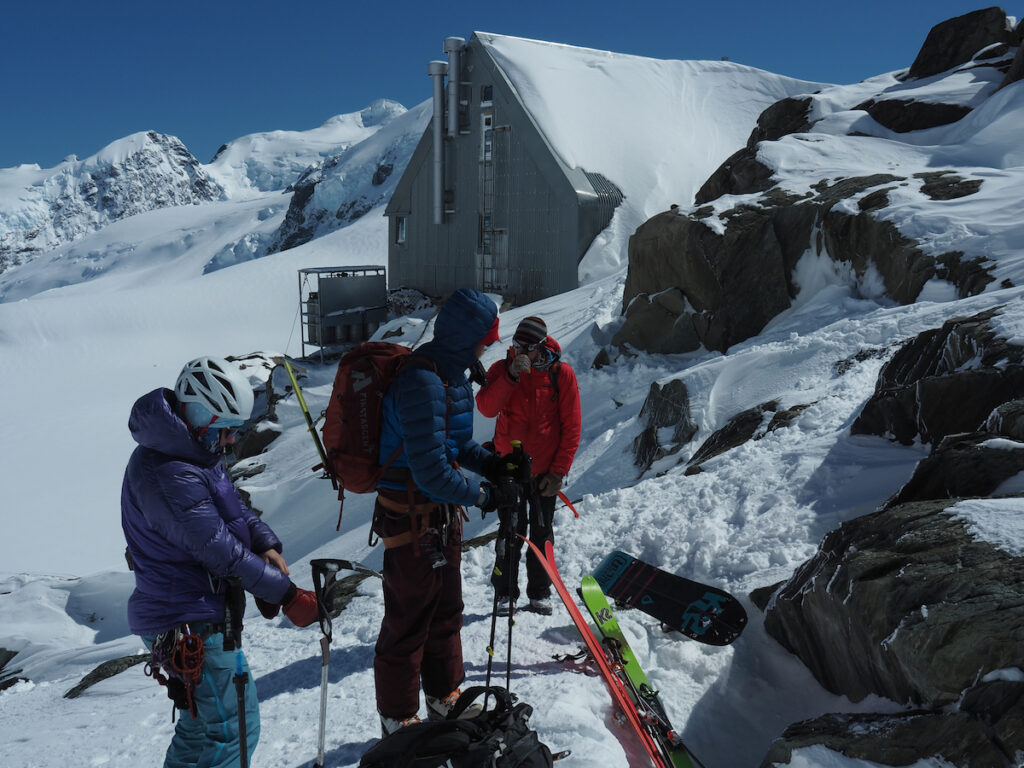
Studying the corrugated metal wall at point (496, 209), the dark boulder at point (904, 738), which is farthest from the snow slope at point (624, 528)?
the corrugated metal wall at point (496, 209)

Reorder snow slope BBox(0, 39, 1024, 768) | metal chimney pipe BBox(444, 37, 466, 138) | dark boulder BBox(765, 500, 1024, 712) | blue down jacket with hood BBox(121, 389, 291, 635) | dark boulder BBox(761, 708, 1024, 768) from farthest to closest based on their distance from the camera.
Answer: metal chimney pipe BBox(444, 37, 466, 138), snow slope BBox(0, 39, 1024, 768), blue down jacket with hood BBox(121, 389, 291, 635), dark boulder BBox(765, 500, 1024, 712), dark boulder BBox(761, 708, 1024, 768)

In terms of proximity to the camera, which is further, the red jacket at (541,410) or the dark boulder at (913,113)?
the dark boulder at (913,113)

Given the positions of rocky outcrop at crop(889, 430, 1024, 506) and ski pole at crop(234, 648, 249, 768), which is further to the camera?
rocky outcrop at crop(889, 430, 1024, 506)

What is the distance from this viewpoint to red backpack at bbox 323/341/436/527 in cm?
343

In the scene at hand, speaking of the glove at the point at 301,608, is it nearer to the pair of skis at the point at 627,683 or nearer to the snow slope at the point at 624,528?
the snow slope at the point at 624,528

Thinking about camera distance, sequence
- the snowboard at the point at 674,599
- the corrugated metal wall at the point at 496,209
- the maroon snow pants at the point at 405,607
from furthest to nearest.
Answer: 1. the corrugated metal wall at the point at 496,209
2. the snowboard at the point at 674,599
3. the maroon snow pants at the point at 405,607

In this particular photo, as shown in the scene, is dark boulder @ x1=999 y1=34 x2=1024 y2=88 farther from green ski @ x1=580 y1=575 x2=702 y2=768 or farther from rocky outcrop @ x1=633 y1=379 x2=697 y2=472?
green ski @ x1=580 y1=575 x2=702 y2=768

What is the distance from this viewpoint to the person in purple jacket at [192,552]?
2947mm

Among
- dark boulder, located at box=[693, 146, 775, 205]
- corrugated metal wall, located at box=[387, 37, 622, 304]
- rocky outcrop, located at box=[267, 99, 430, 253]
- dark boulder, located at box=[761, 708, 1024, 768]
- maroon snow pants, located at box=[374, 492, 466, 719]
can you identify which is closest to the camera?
dark boulder, located at box=[761, 708, 1024, 768]

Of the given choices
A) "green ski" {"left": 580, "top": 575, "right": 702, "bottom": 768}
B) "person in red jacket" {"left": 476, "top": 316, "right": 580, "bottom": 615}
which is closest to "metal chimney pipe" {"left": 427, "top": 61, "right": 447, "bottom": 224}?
"person in red jacket" {"left": 476, "top": 316, "right": 580, "bottom": 615}

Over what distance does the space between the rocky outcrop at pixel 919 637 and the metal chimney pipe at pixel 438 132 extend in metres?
24.4

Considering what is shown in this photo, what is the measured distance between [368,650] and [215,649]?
213 cm

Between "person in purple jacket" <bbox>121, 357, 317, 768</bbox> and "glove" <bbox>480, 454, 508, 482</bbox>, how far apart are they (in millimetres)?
1142

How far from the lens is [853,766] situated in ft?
9.03
